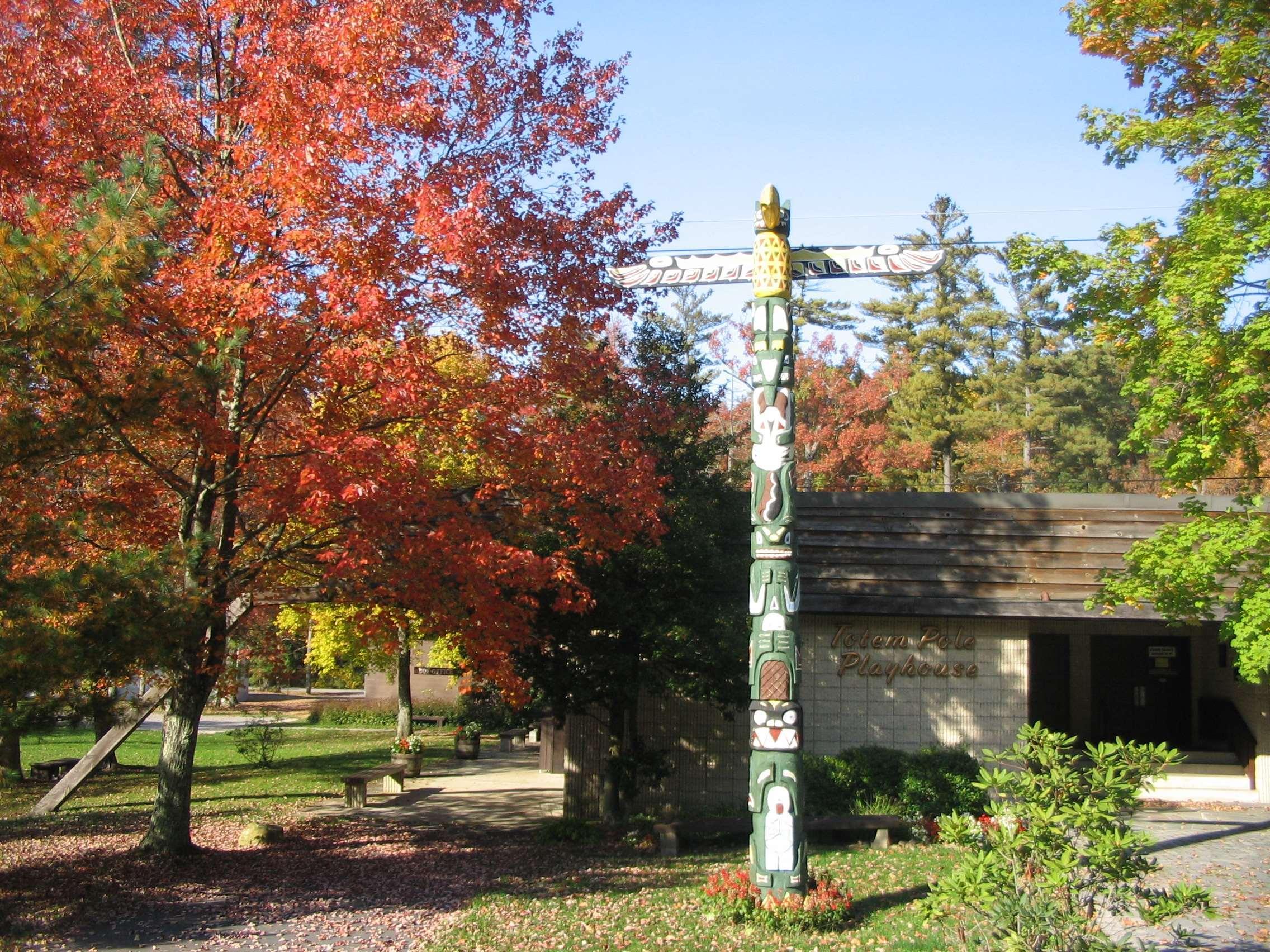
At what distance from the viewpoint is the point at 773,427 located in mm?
9359

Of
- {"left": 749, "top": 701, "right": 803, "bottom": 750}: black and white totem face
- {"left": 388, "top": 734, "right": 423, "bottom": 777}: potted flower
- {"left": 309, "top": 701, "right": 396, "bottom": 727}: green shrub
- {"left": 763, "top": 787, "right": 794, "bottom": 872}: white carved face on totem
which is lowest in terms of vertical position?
{"left": 309, "top": 701, "right": 396, "bottom": 727}: green shrub

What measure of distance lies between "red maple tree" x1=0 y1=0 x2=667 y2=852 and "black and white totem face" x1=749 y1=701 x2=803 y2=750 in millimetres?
2806

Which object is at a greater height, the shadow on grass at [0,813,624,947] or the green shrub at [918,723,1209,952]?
the green shrub at [918,723,1209,952]

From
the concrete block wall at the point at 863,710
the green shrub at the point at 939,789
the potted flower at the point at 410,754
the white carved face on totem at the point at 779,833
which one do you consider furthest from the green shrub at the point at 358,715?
the white carved face on totem at the point at 779,833

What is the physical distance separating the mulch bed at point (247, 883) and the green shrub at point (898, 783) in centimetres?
338

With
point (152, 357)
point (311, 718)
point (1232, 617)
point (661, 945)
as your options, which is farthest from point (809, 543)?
point (311, 718)

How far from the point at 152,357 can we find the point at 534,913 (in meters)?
6.84

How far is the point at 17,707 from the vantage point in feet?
26.8

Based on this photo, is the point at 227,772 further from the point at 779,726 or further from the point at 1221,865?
the point at 1221,865

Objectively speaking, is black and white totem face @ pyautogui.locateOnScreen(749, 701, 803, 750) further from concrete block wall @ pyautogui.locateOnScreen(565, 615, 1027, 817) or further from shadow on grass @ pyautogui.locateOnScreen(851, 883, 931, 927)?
concrete block wall @ pyautogui.locateOnScreen(565, 615, 1027, 817)

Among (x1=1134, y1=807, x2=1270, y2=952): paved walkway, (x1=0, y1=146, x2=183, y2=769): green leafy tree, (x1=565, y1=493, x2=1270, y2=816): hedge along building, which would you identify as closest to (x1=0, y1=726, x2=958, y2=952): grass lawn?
(x1=0, y1=146, x2=183, y2=769): green leafy tree

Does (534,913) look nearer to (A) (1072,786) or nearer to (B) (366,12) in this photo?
(A) (1072,786)

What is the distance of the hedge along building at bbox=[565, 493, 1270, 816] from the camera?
14.9 meters

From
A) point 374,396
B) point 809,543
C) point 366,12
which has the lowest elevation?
point 809,543
